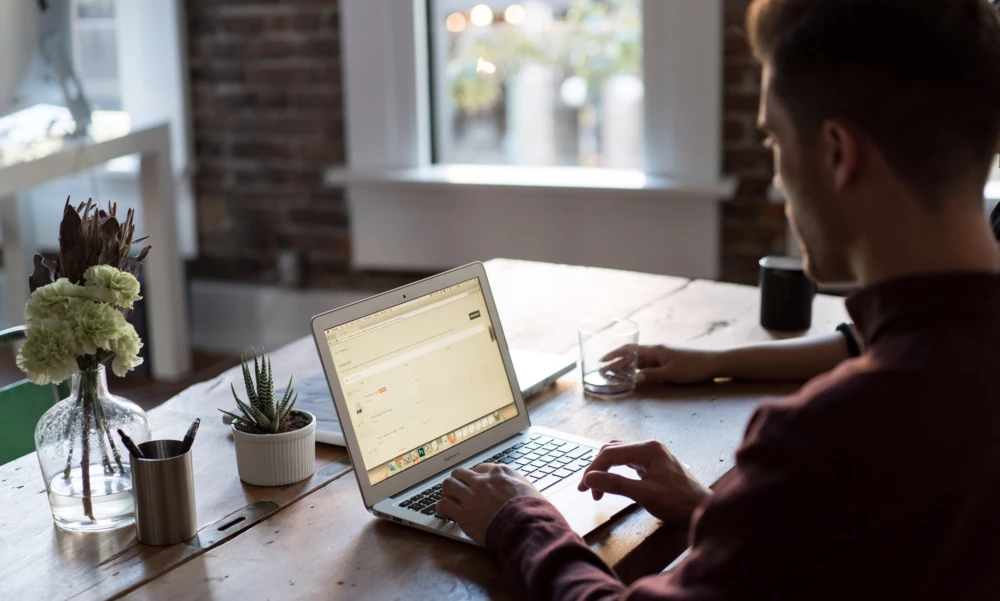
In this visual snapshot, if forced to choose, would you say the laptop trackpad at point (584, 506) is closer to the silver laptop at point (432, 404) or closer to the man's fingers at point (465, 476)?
the silver laptop at point (432, 404)

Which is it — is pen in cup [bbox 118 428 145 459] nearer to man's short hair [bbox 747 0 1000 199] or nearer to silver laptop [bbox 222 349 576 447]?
silver laptop [bbox 222 349 576 447]

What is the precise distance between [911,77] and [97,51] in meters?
3.57

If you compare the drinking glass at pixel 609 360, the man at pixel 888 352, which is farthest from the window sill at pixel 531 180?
the man at pixel 888 352

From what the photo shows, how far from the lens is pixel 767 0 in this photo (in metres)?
0.97

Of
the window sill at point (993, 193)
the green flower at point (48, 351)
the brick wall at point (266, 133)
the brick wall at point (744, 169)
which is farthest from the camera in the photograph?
the brick wall at point (266, 133)

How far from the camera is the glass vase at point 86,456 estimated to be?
1290 mm

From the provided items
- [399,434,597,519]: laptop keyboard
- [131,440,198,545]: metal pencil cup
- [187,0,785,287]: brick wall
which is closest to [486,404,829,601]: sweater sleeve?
[399,434,597,519]: laptop keyboard

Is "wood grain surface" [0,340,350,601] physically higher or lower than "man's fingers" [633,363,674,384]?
lower

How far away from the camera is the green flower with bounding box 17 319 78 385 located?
1221 millimetres

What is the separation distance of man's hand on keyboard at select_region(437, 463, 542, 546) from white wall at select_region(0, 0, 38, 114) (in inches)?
103

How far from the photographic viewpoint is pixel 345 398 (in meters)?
1.32

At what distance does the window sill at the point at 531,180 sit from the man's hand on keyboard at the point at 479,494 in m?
2.08

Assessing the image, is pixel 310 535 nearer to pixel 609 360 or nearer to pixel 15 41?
pixel 609 360

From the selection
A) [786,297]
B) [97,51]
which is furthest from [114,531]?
[97,51]
